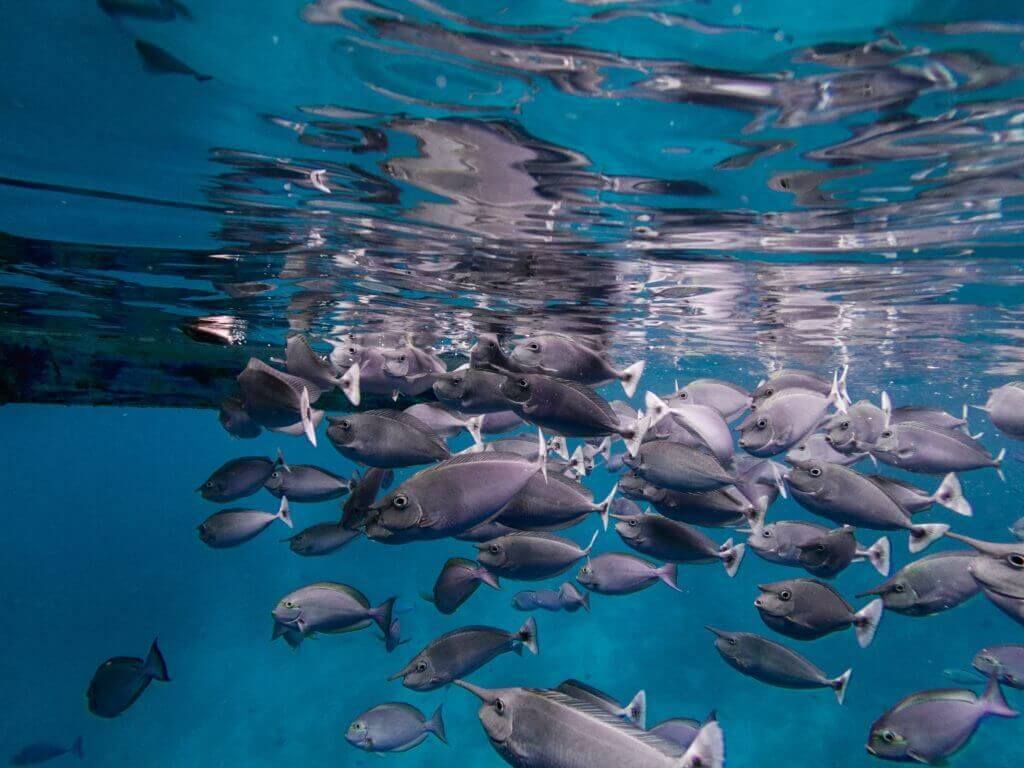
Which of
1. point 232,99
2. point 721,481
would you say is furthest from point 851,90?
point 232,99

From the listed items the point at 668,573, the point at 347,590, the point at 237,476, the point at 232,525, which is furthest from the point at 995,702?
the point at 232,525

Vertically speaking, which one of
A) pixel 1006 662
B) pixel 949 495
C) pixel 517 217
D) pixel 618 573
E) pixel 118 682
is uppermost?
pixel 517 217

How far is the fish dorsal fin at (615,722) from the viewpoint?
2.79 meters

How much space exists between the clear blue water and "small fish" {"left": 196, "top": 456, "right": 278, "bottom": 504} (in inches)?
150

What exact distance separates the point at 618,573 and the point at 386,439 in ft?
11.1

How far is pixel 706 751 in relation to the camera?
260 centimetres

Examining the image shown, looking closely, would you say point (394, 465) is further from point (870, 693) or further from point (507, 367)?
point (870, 693)

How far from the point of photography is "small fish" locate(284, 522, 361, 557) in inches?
273

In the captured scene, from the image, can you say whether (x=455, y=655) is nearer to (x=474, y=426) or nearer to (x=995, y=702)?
(x=474, y=426)

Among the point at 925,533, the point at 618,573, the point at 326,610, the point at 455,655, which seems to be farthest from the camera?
the point at 326,610

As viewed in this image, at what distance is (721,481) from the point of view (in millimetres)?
4770

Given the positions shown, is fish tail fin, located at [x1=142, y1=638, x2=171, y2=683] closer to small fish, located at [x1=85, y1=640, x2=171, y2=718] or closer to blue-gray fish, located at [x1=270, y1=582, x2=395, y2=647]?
small fish, located at [x1=85, y1=640, x2=171, y2=718]

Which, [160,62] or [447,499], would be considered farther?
[160,62]

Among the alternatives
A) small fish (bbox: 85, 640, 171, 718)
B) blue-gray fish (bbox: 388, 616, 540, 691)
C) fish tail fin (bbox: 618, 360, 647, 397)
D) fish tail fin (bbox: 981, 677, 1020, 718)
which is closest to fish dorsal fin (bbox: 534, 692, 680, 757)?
fish tail fin (bbox: 618, 360, 647, 397)
